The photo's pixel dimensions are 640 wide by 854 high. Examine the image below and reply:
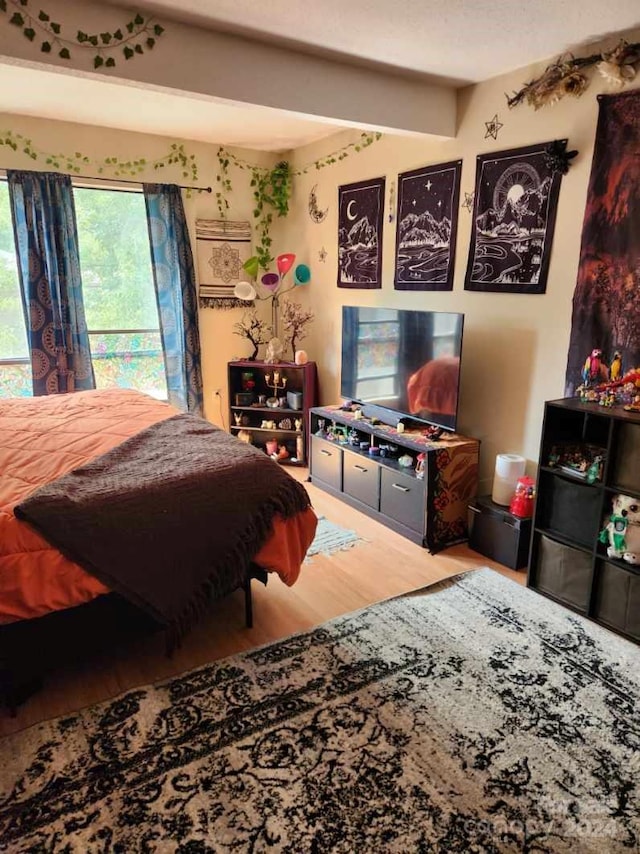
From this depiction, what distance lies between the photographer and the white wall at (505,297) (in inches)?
110

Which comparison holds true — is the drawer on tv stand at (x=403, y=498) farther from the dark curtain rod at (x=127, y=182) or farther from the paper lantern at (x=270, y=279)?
the dark curtain rod at (x=127, y=182)

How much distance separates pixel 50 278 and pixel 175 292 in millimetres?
907

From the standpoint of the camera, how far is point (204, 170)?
4.55 meters

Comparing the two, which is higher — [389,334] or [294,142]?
Answer: [294,142]

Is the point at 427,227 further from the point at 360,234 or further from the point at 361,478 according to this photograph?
the point at 361,478

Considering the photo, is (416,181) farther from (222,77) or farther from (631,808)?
(631,808)

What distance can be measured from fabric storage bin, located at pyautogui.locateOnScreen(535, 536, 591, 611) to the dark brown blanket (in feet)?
3.92

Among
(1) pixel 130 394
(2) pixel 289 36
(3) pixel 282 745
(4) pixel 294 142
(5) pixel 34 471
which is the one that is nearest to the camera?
(3) pixel 282 745

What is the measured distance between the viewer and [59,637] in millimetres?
1955

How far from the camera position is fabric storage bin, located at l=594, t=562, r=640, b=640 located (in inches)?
92.6

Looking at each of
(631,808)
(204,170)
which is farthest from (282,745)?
(204,170)

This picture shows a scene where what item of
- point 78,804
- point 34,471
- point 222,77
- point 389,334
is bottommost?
point 78,804

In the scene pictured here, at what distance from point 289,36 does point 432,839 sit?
9.71 feet

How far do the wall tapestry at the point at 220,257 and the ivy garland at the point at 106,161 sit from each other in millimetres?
417
